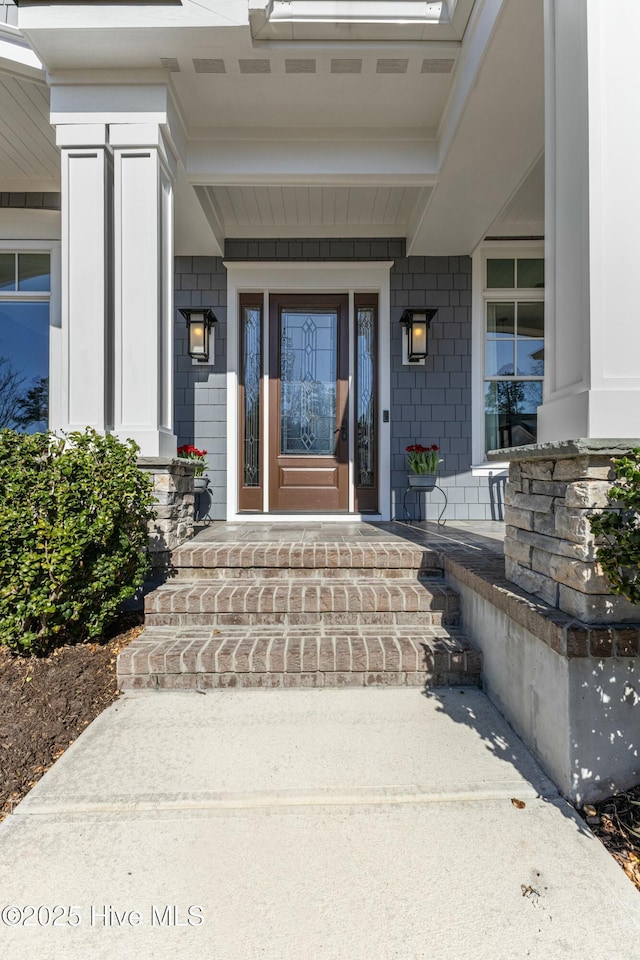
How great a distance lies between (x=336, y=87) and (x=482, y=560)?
9.57 feet

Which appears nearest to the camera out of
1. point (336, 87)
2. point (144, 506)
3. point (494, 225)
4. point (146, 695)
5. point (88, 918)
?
point (88, 918)

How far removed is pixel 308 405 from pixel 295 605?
7.96ft

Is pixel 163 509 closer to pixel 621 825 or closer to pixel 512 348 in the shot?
→ pixel 621 825

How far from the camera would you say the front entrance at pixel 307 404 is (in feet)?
15.0

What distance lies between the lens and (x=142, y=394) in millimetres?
2939

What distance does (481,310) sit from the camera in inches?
180

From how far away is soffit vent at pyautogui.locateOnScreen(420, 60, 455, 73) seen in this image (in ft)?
9.25

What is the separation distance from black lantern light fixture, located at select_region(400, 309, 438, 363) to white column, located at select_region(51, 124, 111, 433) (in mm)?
2477

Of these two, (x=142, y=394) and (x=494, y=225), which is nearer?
(x=142, y=394)

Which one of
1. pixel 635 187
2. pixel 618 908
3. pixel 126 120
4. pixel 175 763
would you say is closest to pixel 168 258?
pixel 126 120

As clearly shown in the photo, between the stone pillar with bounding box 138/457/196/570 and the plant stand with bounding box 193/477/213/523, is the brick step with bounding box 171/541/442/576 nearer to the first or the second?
the stone pillar with bounding box 138/457/196/570

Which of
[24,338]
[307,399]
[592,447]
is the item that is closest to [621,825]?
[592,447]

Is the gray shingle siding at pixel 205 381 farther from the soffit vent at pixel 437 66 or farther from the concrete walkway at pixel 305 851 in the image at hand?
the concrete walkway at pixel 305 851

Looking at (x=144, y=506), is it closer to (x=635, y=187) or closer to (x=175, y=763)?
(x=175, y=763)
